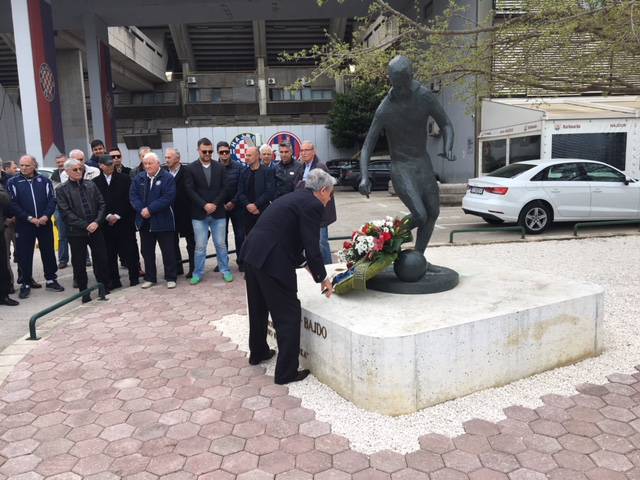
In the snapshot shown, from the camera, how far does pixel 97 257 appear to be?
6984 mm

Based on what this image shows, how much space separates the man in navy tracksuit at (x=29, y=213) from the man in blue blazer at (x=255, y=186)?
8.51ft

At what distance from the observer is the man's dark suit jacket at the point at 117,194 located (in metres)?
7.36

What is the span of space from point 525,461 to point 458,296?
1.68 m

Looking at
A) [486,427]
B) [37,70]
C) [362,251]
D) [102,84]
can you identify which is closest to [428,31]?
[362,251]

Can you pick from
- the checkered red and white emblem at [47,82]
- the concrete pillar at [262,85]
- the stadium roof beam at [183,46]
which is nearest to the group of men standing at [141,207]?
the checkered red and white emblem at [47,82]

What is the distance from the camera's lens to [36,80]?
1452cm

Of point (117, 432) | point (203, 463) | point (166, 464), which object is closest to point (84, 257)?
point (117, 432)

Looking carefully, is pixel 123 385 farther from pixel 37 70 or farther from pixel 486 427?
pixel 37 70

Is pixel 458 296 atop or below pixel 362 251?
below

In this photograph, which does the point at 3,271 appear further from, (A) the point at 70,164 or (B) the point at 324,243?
(B) the point at 324,243

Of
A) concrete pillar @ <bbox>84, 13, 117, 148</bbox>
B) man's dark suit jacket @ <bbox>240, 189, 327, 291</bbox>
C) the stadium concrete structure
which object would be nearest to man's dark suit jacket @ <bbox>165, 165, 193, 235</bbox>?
man's dark suit jacket @ <bbox>240, 189, 327, 291</bbox>

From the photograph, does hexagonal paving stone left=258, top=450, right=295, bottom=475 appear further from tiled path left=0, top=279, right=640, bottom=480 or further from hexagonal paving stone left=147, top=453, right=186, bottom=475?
hexagonal paving stone left=147, top=453, right=186, bottom=475

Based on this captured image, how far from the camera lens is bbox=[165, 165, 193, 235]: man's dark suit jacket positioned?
7355mm

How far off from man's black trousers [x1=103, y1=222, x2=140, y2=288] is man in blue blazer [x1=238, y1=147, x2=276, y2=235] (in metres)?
1.62
